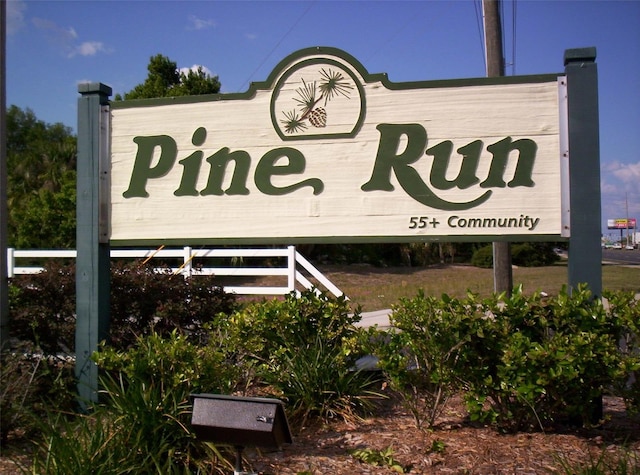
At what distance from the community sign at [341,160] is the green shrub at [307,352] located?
26.2 inches

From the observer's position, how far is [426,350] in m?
4.54

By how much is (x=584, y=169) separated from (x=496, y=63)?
450 cm

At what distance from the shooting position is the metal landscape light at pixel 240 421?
10.7 ft

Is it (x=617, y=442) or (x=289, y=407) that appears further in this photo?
(x=289, y=407)

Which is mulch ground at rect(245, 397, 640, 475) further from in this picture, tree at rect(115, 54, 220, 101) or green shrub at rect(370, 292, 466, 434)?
tree at rect(115, 54, 220, 101)

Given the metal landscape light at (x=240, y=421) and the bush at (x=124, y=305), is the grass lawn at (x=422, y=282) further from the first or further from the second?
the metal landscape light at (x=240, y=421)

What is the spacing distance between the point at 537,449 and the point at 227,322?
2720 mm

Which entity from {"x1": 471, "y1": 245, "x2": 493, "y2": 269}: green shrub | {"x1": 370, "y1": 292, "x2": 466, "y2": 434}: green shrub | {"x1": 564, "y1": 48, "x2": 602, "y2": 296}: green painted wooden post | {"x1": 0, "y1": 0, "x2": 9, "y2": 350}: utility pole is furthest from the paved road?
{"x1": 0, "y1": 0, "x2": 9, "y2": 350}: utility pole

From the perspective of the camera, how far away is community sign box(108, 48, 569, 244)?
17.3 feet

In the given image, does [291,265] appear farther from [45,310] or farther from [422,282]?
[422,282]

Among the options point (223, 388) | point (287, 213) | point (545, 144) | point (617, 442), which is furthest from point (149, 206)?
point (617, 442)

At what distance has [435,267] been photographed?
1220 inches

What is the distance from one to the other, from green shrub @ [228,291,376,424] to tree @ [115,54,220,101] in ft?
66.4

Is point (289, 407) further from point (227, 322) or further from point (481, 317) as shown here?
point (481, 317)
